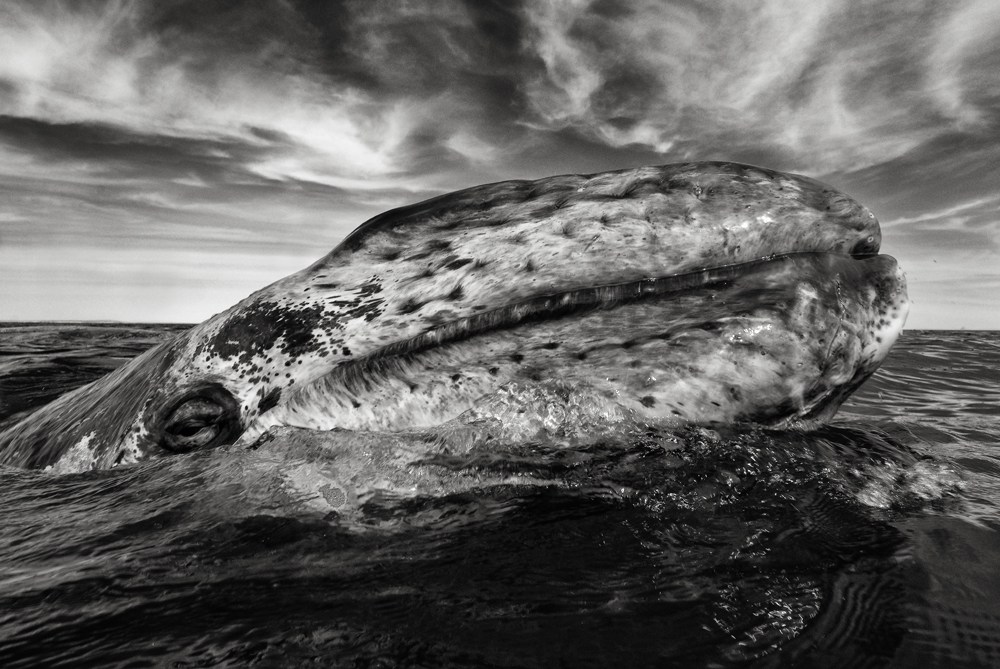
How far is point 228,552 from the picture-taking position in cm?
214

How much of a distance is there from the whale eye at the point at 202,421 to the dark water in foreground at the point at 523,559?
0.09m

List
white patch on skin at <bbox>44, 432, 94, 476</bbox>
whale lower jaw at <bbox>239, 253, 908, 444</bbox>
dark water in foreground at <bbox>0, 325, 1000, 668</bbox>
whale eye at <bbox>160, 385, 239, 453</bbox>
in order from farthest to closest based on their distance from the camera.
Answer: white patch on skin at <bbox>44, 432, 94, 476</bbox>
whale eye at <bbox>160, 385, 239, 453</bbox>
whale lower jaw at <bbox>239, 253, 908, 444</bbox>
dark water in foreground at <bbox>0, 325, 1000, 668</bbox>

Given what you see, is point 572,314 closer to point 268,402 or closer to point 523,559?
point 523,559

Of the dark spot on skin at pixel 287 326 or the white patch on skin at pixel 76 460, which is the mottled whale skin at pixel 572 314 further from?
the white patch on skin at pixel 76 460

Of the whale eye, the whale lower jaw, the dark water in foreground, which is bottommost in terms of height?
the dark water in foreground

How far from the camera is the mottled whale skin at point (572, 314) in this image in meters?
2.63

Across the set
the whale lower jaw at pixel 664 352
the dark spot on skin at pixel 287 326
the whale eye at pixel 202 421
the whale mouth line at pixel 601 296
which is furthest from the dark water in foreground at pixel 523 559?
the whale mouth line at pixel 601 296

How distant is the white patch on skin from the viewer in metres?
3.13

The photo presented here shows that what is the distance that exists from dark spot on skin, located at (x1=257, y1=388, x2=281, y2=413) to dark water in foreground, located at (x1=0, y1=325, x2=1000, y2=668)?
0.74ft

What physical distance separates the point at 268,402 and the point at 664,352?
2.03 metres

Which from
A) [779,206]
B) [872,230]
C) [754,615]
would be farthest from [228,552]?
[872,230]

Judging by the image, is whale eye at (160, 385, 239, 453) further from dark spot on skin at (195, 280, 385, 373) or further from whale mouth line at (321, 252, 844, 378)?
whale mouth line at (321, 252, 844, 378)

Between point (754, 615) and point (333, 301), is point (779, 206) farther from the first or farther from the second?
point (333, 301)

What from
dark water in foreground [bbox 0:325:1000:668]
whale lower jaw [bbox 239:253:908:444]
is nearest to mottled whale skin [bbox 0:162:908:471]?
whale lower jaw [bbox 239:253:908:444]
